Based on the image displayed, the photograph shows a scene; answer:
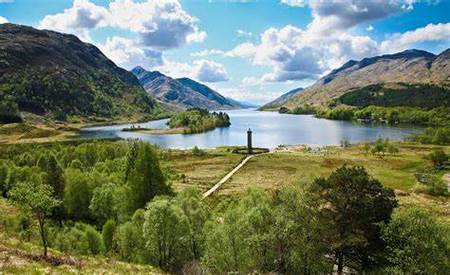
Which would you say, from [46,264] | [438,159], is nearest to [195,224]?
[46,264]

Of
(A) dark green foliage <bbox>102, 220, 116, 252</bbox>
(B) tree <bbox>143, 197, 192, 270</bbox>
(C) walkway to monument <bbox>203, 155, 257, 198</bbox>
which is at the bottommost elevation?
(C) walkway to monument <bbox>203, 155, 257, 198</bbox>

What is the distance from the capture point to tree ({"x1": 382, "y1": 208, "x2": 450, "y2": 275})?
32125 mm

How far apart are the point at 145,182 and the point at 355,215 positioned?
3683 cm

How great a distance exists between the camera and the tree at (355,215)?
39.7m

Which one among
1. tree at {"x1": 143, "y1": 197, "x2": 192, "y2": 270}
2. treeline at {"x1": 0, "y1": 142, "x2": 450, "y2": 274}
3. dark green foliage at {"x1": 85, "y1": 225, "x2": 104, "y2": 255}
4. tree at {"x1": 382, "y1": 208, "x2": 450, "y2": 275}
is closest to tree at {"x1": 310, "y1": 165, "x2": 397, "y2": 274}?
treeline at {"x1": 0, "y1": 142, "x2": 450, "y2": 274}

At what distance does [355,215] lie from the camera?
4009 centimetres

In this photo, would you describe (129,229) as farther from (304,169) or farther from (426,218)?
(304,169)

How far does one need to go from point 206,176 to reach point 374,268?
278 feet

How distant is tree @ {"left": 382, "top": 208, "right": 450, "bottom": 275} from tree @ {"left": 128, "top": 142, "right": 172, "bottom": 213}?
41320 mm

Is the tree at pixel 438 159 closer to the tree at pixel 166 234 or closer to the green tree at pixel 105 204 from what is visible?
the green tree at pixel 105 204

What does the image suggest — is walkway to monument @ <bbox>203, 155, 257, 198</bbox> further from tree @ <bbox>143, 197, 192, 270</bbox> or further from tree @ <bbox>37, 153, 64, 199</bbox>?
tree @ <bbox>143, 197, 192, 270</bbox>

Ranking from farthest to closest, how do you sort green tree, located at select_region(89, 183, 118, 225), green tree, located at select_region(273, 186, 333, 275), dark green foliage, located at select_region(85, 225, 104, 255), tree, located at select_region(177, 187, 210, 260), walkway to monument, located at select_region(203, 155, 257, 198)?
walkway to monument, located at select_region(203, 155, 257, 198) < green tree, located at select_region(89, 183, 118, 225) < dark green foliage, located at select_region(85, 225, 104, 255) < tree, located at select_region(177, 187, 210, 260) < green tree, located at select_region(273, 186, 333, 275)

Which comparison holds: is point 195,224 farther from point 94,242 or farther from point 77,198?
point 77,198

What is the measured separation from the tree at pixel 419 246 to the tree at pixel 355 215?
5.14 meters
